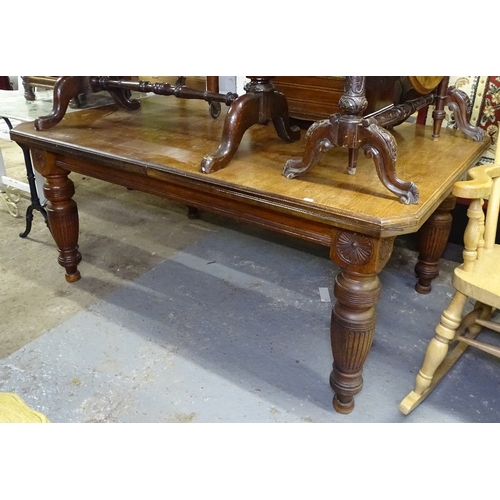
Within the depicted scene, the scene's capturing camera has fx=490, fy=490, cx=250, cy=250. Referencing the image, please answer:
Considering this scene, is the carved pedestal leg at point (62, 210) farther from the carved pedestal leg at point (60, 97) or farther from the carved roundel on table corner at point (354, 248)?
the carved roundel on table corner at point (354, 248)

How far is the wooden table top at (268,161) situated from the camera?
120cm

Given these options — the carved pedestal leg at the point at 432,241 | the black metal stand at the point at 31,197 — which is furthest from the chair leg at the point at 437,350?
the black metal stand at the point at 31,197

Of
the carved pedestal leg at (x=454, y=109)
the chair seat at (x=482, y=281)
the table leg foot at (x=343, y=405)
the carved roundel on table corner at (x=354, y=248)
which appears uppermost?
the carved pedestal leg at (x=454, y=109)

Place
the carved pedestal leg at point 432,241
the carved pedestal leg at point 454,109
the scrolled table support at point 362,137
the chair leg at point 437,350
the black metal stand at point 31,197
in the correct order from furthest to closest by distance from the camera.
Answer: the black metal stand at point 31,197, the carved pedestal leg at point 432,241, the carved pedestal leg at point 454,109, the chair leg at point 437,350, the scrolled table support at point 362,137

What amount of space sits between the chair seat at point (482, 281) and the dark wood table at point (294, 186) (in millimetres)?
211

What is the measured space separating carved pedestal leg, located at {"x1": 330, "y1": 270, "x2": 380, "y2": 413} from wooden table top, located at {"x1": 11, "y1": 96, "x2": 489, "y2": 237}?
0.19m

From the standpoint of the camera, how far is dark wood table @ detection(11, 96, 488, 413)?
1225 millimetres

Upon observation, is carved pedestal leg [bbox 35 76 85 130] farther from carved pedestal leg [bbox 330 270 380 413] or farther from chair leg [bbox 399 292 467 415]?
chair leg [bbox 399 292 467 415]

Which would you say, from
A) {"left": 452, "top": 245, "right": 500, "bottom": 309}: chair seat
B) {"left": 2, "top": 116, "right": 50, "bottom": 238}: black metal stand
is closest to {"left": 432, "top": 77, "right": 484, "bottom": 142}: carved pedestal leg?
{"left": 452, "top": 245, "right": 500, "bottom": 309}: chair seat

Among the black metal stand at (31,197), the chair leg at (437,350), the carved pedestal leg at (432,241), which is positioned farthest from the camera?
the black metal stand at (31,197)

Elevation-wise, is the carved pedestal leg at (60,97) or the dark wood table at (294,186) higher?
the carved pedestal leg at (60,97)

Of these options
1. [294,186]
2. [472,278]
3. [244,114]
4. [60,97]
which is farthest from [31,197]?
[472,278]

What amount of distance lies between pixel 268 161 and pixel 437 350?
0.76 metres

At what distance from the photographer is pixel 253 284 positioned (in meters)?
2.12
